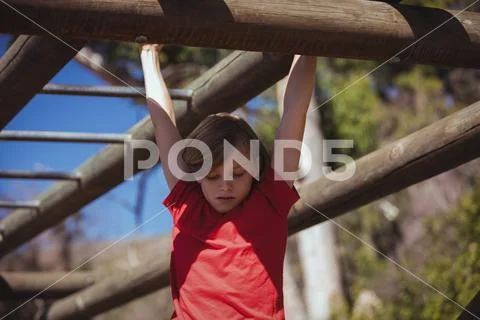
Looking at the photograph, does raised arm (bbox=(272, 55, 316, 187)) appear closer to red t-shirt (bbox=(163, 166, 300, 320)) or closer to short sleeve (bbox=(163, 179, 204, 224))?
red t-shirt (bbox=(163, 166, 300, 320))

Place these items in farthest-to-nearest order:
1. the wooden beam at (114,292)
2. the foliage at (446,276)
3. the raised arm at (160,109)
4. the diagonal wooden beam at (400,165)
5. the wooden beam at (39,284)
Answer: the foliage at (446,276), the wooden beam at (39,284), the wooden beam at (114,292), the diagonal wooden beam at (400,165), the raised arm at (160,109)

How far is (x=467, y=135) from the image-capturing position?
2.73 m

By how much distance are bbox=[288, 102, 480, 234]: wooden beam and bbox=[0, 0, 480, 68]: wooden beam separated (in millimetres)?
322

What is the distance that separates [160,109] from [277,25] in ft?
1.60

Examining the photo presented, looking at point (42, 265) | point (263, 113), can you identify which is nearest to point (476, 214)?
point (263, 113)

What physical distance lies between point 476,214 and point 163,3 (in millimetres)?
4760

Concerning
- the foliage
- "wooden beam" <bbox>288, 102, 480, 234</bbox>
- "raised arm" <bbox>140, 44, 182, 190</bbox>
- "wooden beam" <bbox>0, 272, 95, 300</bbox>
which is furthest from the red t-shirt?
the foliage

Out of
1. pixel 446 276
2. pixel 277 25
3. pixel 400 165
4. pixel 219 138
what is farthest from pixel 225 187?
pixel 446 276

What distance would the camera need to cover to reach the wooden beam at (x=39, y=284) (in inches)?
191

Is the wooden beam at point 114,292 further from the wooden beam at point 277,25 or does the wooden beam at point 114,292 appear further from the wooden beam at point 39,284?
→ the wooden beam at point 277,25

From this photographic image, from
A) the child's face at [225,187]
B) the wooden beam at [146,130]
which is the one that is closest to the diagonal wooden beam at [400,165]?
the wooden beam at [146,130]

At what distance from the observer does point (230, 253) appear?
224 centimetres

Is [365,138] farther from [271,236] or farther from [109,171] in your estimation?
[271,236]

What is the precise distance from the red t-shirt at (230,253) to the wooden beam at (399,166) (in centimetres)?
74
